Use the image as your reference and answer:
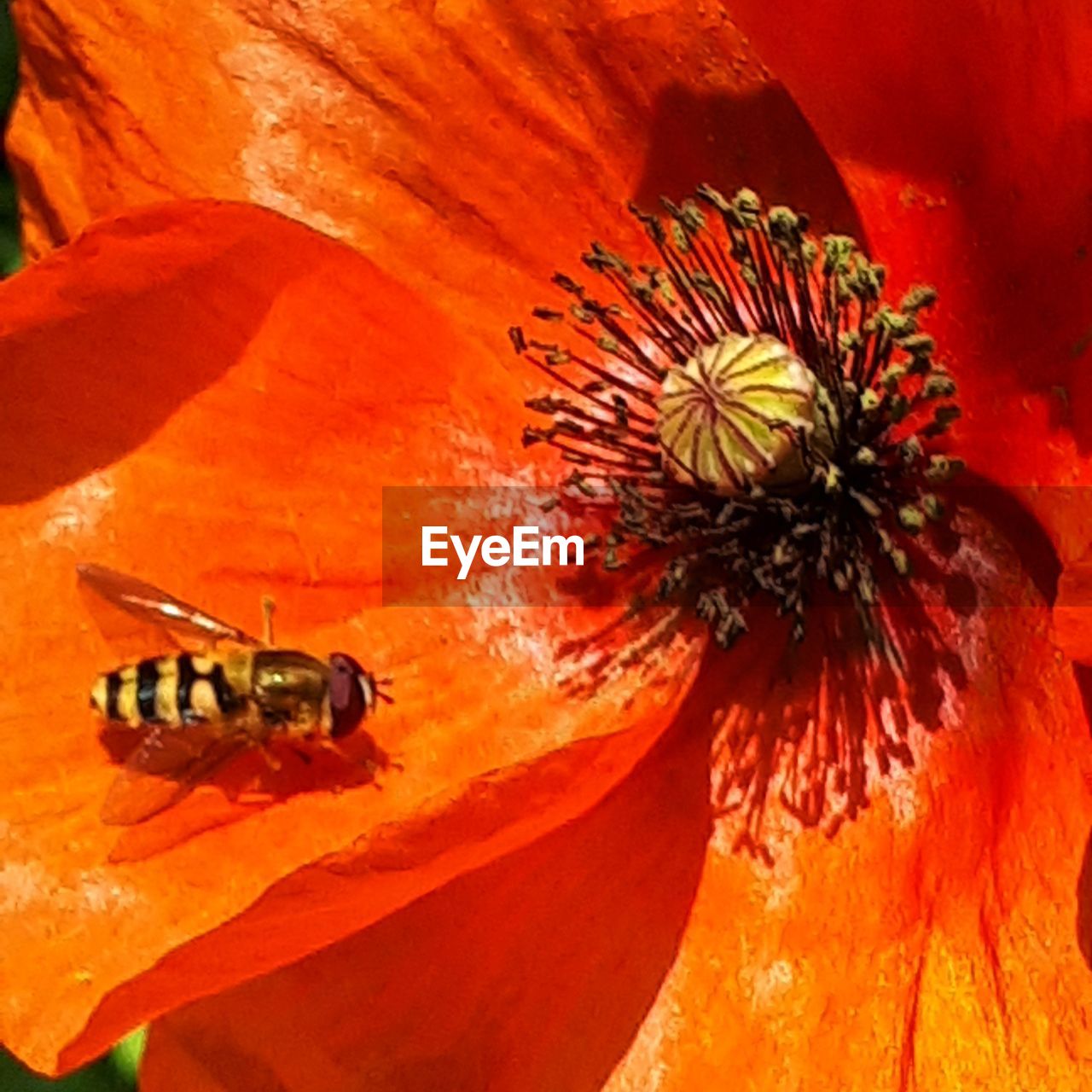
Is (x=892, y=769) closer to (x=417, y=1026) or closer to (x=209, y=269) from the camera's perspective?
(x=417, y=1026)

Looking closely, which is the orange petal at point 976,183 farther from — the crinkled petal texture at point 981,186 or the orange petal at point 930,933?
the orange petal at point 930,933

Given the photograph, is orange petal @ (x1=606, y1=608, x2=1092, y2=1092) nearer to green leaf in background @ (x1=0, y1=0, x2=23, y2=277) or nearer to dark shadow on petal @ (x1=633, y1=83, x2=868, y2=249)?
dark shadow on petal @ (x1=633, y1=83, x2=868, y2=249)

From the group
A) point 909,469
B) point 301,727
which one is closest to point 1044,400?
point 909,469

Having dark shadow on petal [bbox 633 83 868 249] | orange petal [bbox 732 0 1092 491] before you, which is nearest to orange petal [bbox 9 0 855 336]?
dark shadow on petal [bbox 633 83 868 249]

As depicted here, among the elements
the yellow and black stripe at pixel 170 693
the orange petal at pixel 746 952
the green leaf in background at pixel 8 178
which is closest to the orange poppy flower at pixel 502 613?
the orange petal at pixel 746 952

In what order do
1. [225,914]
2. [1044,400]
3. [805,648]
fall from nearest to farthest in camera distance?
[225,914] < [1044,400] < [805,648]

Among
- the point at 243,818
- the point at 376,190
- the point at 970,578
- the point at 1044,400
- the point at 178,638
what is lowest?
the point at 243,818
